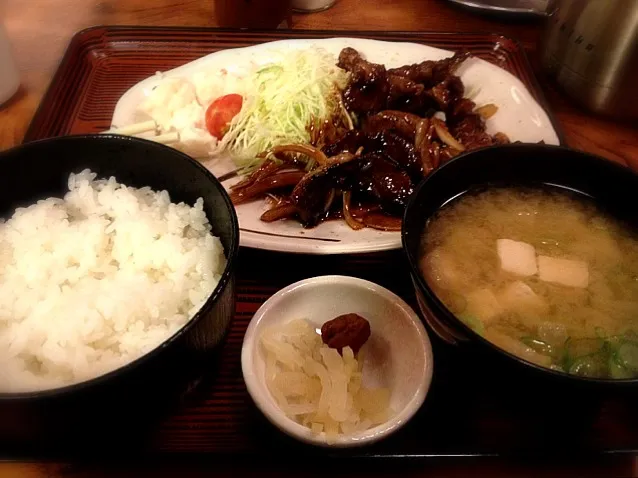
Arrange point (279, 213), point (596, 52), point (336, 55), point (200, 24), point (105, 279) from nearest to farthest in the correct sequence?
point (105, 279), point (279, 213), point (596, 52), point (336, 55), point (200, 24)

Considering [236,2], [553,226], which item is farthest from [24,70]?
[553,226]

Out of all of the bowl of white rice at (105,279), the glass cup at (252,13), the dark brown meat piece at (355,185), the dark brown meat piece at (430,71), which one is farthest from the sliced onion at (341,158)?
the glass cup at (252,13)

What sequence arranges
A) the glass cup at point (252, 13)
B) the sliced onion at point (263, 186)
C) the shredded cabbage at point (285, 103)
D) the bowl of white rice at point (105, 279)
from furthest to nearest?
the glass cup at point (252, 13)
the shredded cabbage at point (285, 103)
the sliced onion at point (263, 186)
the bowl of white rice at point (105, 279)

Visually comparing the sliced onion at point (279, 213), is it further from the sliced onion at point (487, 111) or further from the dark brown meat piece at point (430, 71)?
the sliced onion at point (487, 111)

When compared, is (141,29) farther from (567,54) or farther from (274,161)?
(567,54)

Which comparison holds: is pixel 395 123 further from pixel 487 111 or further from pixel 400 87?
pixel 487 111

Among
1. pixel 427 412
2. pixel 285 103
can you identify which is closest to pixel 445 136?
pixel 285 103
